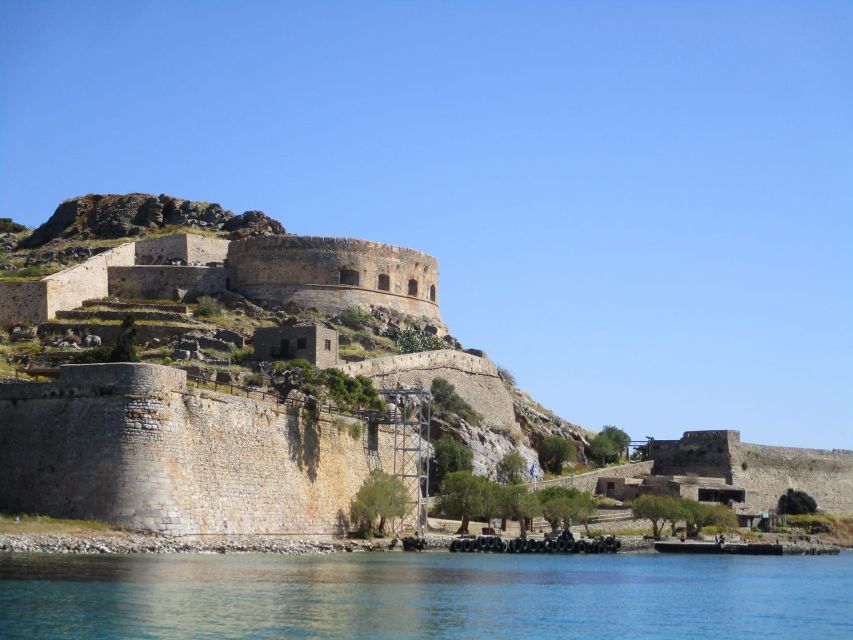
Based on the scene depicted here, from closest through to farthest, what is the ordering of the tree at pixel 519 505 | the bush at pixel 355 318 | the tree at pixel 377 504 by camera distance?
1. the tree at pixel 377 504
2. the tree at pixel 519 505
3. the bush at pixel 355 318

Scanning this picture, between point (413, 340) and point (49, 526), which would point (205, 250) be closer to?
point (413, 340)

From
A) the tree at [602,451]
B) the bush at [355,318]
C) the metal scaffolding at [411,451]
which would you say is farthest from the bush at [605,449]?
the metal scaffolding at [411,451]

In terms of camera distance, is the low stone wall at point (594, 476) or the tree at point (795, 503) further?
the tree at point (795, 503)

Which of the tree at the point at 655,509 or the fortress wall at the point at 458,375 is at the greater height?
the fortress wall at the point at 458,375

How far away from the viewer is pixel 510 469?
184 ft

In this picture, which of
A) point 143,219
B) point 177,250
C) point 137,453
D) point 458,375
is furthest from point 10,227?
point 137,453

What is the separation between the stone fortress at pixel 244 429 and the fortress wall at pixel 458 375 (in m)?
0.09

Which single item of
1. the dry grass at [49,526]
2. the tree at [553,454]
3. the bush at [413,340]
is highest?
the bush at [413,340]

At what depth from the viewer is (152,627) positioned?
23500mm

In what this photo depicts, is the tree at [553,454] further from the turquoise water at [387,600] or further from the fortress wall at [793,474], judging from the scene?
the turquoise water at [387,600]

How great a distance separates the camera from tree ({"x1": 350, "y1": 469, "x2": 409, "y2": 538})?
43.6 metres

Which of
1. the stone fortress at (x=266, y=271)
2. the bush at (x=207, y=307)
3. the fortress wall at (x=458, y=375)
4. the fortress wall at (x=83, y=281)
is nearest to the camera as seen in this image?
the fortress wall at (x=458, y=375)

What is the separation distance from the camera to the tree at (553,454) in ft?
205

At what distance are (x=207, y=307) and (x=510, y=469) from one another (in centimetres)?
1409
